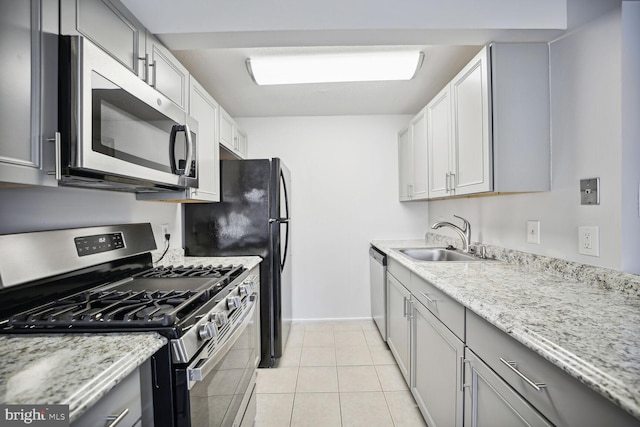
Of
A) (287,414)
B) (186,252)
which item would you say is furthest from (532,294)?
(186,252)

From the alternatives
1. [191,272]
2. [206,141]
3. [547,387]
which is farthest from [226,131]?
[547,387]

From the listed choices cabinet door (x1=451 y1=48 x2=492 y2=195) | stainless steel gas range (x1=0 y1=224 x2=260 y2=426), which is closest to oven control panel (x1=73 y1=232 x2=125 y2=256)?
stainless steel gas range (x1=0 y1=224 x2=260 y2=426)

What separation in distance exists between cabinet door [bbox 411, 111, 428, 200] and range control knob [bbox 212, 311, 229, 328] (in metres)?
1.92

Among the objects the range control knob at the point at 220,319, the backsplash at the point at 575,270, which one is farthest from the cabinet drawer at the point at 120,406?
the backsplash at the point at 575,270

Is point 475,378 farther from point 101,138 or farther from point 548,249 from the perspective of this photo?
point 101,138

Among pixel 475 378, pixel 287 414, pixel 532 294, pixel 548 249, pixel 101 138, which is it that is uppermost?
pixel 101 138

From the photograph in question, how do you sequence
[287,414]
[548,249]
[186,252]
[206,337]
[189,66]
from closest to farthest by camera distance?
[206,337]
[548,249]
[287,414]
[189,66]
[186,252]

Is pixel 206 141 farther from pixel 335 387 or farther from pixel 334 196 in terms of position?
pixel 335 387

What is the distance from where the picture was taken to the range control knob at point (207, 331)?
103cm

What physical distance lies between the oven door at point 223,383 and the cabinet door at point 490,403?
3.05 feet

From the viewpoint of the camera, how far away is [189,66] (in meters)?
2.22

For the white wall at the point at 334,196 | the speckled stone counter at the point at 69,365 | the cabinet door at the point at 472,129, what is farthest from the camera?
the white wall at the point at 334,196

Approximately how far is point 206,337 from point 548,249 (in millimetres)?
1674

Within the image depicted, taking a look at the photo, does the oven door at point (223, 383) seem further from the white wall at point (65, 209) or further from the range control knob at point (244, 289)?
the white wall at point (65, 209)
